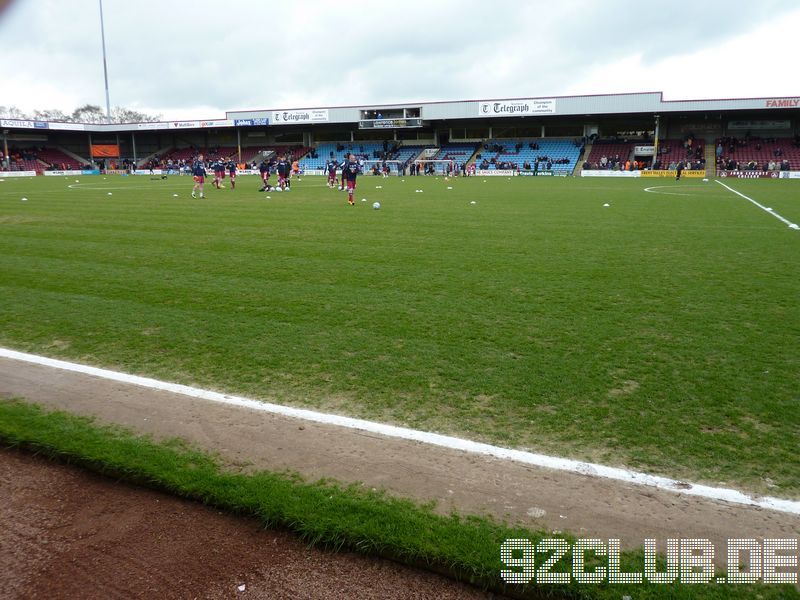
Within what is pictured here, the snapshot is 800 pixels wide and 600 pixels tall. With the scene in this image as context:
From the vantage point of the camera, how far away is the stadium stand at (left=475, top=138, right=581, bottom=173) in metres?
57.0

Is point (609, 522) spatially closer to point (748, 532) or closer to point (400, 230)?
point (748, 532)

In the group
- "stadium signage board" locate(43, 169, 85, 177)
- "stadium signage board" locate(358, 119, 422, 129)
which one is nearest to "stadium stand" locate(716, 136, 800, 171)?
"stadium signage board" locate(358, 119, 422, 129)

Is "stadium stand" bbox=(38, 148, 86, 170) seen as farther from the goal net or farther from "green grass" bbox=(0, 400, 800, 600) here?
"green grass" bbox=(0, 400, 800, 600)

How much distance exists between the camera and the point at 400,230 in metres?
14.1

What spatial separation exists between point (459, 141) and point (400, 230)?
56.8 metres

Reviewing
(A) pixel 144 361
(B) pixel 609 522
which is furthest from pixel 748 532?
(A) pixel 144 361

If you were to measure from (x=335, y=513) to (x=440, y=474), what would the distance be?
74 centimetres

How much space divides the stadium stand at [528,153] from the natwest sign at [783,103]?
1688 cm

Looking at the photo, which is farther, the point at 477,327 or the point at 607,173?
the point at 607,173

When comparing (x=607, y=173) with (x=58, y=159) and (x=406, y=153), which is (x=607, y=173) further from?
(x=58, y=159)

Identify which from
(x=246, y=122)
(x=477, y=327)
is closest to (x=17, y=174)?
(x=246, y=122)

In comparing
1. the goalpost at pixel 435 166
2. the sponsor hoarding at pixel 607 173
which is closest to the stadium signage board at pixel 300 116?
the goalpost at pixel 435 166

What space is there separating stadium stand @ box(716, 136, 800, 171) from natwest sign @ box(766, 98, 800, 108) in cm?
403

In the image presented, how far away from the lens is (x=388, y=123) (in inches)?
2525
